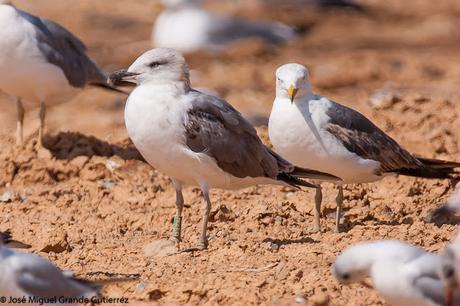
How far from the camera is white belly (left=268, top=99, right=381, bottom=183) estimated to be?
887cm

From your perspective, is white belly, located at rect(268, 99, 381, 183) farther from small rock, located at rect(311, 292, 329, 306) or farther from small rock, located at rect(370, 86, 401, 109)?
small rock, located at rect(370, 86, 401, 109)

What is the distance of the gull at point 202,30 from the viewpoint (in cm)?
2108

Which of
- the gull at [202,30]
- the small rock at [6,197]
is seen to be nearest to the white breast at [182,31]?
the gull at [202,30]

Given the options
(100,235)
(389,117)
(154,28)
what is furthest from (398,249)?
(154,28)

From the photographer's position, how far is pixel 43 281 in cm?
680

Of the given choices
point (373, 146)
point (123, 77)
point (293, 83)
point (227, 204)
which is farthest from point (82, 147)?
point (373, 146)

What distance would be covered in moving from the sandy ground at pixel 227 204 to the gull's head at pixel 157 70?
48.5 inches

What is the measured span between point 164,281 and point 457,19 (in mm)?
15945

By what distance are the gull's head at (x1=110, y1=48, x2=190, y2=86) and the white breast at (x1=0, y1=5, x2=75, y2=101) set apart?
287cm

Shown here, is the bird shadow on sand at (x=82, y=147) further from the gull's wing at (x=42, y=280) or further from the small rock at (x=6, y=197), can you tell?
the gull's wing at (x=42, y=280)

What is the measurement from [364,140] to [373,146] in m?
0.11

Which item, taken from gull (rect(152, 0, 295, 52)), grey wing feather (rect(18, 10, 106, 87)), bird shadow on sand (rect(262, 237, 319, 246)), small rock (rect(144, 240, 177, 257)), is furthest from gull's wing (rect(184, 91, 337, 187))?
gull (rect(152, 0, 295, 52))

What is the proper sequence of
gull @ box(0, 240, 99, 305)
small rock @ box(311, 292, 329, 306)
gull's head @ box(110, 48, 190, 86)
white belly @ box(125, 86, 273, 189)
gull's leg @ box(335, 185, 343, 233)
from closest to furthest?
gull @ box(0, 240, 99, 305)
small rock @ box(311, 292, 329, 306)
white belly @ box(125, 86, 273, 189)
gull's head @ box(110, 48, 190, 86)
gull's leg @ box(335, 185, 343, 233)

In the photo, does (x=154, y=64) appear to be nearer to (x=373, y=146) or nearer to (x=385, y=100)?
(x=373, y=146)
